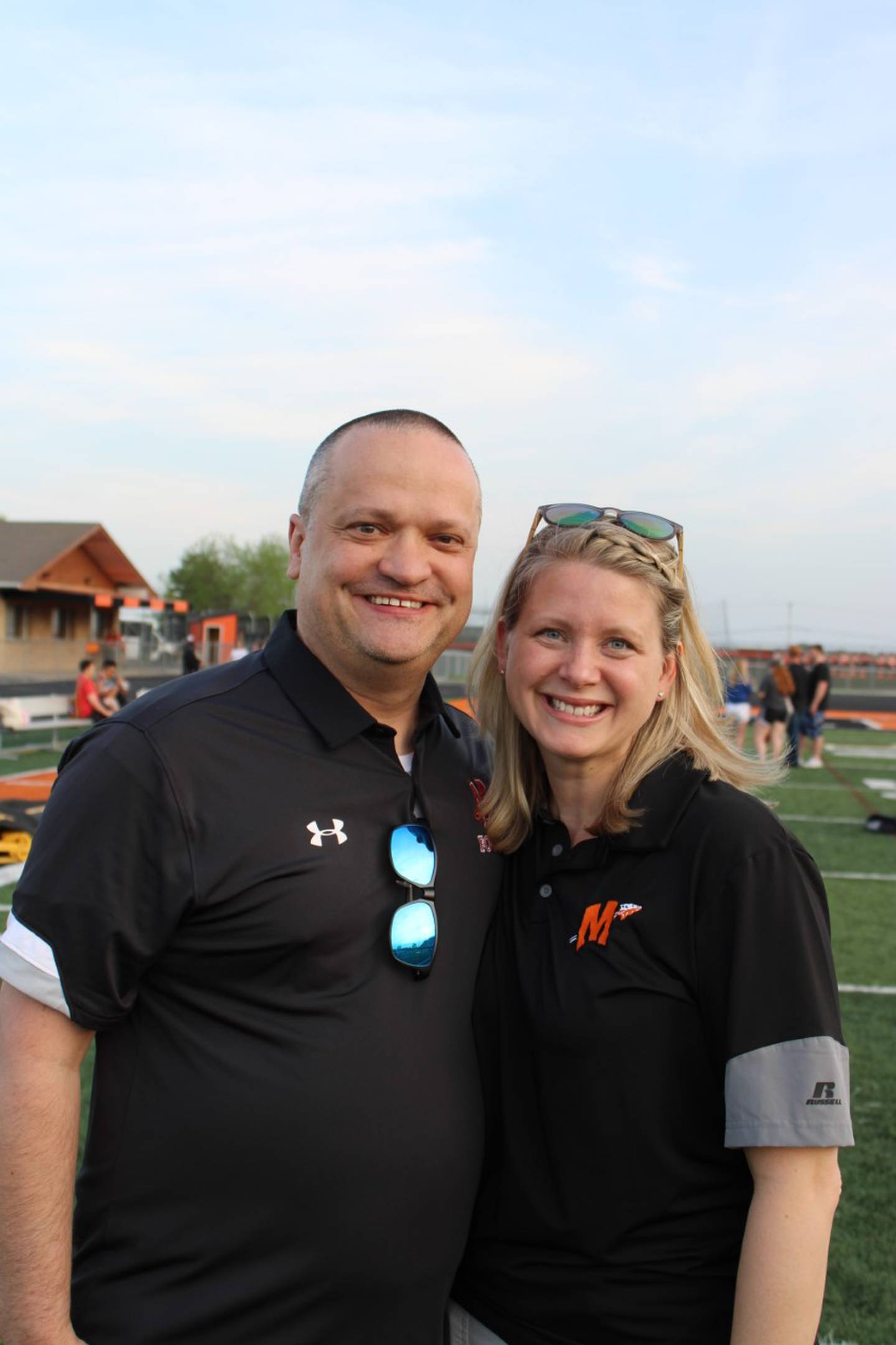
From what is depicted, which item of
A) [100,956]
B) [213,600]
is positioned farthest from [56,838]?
[213,600]

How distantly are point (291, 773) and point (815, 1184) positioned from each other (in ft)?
3.66

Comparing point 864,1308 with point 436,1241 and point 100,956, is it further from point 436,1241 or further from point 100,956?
point 100,956

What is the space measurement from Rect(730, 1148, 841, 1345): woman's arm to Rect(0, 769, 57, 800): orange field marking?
1066 centimetres

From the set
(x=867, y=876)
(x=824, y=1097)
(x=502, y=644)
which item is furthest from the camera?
(x=867, y=876)

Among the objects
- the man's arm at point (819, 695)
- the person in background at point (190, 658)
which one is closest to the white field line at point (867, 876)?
the man's arm at point (819, 695)

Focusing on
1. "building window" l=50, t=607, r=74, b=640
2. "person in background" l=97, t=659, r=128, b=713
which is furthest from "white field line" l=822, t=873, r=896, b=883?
"building window" l=50, t=607, r=74, b=640

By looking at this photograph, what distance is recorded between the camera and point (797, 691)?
59.6ft

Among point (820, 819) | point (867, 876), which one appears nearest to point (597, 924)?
point (867, 876)

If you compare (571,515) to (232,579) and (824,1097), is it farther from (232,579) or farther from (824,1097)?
(232,579)

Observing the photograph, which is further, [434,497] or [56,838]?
[434,497]

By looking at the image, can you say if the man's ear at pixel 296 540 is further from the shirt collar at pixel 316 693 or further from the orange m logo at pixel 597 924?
the orange m logo at pixel 597 924

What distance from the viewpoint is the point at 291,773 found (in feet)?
6.59

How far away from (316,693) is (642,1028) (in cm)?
88

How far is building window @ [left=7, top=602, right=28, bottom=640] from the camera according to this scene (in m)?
40.0
